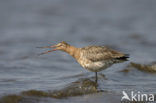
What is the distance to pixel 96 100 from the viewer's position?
9.37 meters

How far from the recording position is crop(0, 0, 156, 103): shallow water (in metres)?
10.8

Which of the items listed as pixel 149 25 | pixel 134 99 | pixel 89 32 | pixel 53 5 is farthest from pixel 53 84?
pixel 53 5

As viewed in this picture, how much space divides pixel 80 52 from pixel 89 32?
8.40 metres

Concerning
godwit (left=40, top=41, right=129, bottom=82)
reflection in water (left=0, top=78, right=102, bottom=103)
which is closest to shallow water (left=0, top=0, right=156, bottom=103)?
reflection in water (left=0, top=78, right=102, bottom=103)

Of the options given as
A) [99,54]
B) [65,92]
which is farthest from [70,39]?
[65,92]

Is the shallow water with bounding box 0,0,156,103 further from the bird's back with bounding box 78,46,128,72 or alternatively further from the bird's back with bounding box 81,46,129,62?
the bird's back with bounding box 81,46,129,62

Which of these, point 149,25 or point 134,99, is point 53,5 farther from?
point 134,99

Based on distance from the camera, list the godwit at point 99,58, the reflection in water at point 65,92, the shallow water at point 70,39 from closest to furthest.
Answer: the reflection in water at point 65,92
the godwit at point 99,58
the shallow water at point 70,39

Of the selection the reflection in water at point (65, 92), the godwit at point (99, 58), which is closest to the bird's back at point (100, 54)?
the godwit at point (99, 58)

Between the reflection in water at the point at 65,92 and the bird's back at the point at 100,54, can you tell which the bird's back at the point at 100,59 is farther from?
the reflection in water at the point at 65,92

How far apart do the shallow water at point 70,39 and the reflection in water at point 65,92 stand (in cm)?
24

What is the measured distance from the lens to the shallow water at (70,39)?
10.8 m

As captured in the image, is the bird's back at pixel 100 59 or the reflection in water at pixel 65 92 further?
the bird's back at pixel 100 59

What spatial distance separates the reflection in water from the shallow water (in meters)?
0.24
